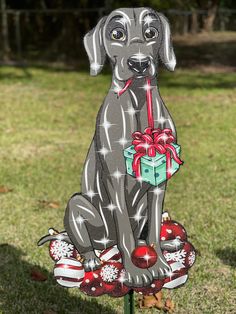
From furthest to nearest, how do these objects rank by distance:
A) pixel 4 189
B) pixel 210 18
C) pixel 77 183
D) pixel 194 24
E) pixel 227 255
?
1. pixel 194 24
2. pixel 210 18
3. pixel 77 183
4. pixel 4 189
5. pixel 227 255

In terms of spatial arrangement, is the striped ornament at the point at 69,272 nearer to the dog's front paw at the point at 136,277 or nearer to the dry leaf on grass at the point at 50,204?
the dog's front paw at the point at 136,277

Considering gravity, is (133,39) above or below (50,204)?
above

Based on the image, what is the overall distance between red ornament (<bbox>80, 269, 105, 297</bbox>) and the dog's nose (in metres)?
0.93

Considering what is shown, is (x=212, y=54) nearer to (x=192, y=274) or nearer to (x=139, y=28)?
(x=192, y=274)

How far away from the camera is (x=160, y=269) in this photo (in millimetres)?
2920

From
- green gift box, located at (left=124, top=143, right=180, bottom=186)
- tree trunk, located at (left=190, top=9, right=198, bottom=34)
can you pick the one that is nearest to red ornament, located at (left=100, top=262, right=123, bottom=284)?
green gift box, located at (left=124, top=143, right=180, bottom=186)

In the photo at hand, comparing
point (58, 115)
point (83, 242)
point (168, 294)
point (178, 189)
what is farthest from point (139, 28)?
point (58, 115)

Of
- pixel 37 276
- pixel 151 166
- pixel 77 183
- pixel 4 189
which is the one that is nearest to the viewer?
pixel 151 166

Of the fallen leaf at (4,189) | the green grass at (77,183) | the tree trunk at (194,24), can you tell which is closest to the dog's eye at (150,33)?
the green grass at (77,183)

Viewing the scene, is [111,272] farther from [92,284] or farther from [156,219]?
[156,219]

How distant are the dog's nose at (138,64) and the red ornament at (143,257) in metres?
0.80

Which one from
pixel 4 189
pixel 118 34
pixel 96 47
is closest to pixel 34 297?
pixel 96 47

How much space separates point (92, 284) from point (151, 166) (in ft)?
2.01

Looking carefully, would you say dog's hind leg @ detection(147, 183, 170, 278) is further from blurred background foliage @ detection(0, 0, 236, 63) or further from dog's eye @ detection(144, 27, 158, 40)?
blurred background foliage @ detection(0, 0, 236, 63)
